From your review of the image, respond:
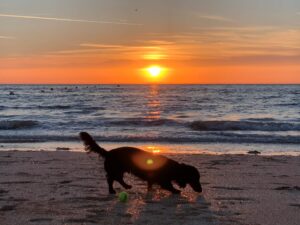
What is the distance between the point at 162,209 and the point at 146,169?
1111mm

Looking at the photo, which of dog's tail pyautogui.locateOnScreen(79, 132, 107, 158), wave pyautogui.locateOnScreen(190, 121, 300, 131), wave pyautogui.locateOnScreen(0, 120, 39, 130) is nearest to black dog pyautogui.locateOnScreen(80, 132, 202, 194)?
dog's tail pyautogui.locateOnScreen(79, 132, 107, 158)

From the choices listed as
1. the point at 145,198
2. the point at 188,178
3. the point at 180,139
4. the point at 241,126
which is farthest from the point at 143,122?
the point at 145,198

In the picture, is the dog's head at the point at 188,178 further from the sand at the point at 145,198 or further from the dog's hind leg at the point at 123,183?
the dog's hind leg at the point at 123,183

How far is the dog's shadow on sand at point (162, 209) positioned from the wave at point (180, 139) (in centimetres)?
1008

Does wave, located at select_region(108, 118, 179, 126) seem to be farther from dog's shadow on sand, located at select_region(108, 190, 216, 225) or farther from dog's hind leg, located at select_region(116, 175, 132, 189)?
dog's shadow on sand, located at select_region(108, 190, 216, 225)

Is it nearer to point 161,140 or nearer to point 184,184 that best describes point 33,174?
point 184,184

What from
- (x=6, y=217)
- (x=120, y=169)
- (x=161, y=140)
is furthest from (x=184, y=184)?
(x=161, y=140)

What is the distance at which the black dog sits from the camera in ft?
22.7

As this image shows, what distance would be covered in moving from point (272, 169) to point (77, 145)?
7670 mm

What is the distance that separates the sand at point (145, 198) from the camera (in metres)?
5.46

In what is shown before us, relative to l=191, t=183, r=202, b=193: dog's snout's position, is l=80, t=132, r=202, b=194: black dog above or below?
above

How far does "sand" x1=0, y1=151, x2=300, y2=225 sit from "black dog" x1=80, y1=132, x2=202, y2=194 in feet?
0.60

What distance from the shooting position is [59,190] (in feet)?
23.1

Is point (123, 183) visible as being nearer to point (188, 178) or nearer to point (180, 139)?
point (188, 178)
